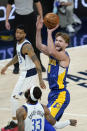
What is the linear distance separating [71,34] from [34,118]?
442 inches

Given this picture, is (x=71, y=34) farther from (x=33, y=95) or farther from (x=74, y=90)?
(x=33, y=95)

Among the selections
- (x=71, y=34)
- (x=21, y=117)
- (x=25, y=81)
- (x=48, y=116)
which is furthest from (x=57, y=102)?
(x=71, y=34)

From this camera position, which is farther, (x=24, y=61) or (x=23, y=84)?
(x=24, y=61)

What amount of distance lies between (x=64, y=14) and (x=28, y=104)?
38.1 feet


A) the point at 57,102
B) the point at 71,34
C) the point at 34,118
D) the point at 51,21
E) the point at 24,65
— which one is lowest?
the point at 71,34

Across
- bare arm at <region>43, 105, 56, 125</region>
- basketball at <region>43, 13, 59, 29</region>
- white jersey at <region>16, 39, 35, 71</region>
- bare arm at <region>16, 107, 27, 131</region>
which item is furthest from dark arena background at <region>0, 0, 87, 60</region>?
bare arm at <region>16, 107, 27, 131</region>

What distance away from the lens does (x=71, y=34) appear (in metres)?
17.3

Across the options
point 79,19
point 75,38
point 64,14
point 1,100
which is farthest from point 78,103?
point 79,19

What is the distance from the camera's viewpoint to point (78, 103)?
1004cm

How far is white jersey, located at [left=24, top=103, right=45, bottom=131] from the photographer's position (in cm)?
624

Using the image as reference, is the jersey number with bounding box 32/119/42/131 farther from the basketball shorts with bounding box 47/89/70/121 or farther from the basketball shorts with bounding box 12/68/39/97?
the basketball shorts with bounding box 12/68/39/97

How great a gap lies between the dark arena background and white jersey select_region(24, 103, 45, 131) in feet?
25.8

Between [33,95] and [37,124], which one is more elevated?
[33,95]

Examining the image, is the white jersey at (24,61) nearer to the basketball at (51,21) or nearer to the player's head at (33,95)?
the basketball at (51,21)
